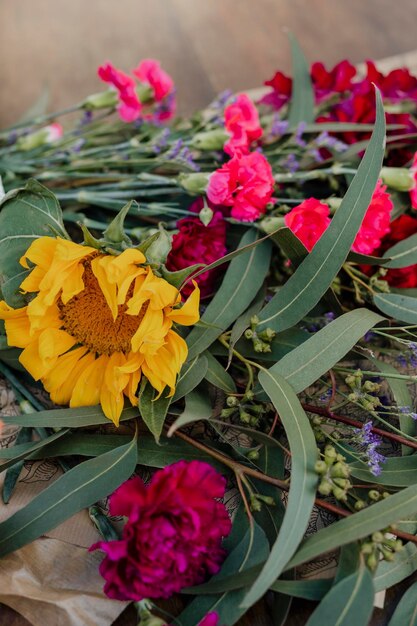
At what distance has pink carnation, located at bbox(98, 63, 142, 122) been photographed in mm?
706

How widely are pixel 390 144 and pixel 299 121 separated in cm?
10

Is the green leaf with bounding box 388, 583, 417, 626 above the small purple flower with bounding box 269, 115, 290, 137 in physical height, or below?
below

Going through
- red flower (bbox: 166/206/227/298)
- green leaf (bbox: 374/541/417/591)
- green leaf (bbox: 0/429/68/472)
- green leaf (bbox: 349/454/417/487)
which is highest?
red flower (bbox: 166/206/227/298)

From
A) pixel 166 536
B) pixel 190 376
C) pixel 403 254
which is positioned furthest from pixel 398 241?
pixel 166 536

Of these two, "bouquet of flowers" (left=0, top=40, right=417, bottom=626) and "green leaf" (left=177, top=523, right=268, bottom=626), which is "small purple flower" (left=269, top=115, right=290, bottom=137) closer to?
"bouquet of flowers" (left=0, top=40, right=417, bottom=626)

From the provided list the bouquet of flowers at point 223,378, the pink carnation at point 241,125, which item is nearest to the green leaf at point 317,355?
the bouquet of flowers at point 223,378

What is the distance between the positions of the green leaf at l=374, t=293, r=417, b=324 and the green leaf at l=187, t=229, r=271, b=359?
0.33ft

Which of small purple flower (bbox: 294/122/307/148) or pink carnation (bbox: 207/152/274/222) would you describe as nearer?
pink carnation (bbox: 207/152/274/222)

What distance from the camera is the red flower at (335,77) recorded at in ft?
2.40

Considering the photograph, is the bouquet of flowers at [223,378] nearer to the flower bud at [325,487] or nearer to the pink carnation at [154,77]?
the flower bud at [325,487]

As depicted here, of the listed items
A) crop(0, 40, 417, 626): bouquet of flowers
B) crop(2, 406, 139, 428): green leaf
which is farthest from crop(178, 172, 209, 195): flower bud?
crop(2, 406, 139, 428): green leaf

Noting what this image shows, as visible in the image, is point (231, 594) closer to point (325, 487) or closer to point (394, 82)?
point (325, 487)

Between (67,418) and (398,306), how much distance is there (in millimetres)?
282

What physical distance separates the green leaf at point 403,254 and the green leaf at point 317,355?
110 millimetres
